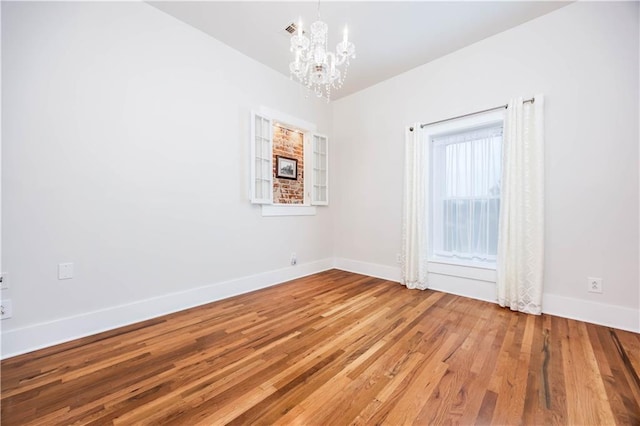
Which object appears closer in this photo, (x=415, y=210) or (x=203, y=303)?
(x=203, y=303)

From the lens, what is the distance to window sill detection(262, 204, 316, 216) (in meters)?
3.28

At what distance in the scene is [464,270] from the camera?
2.90 meters

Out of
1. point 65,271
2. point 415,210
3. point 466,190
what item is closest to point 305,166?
point 415,210

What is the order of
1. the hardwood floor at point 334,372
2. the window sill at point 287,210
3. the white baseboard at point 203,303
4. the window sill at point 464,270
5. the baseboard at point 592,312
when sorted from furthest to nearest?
1. the window sill at point 287,210
2. the window sill at point 464,270
3. the baseboard at point 592,312
4. the white baseboard at point 203,303
5. the hardwood floor at point 334,372

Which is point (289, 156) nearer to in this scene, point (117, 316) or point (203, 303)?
point (203, 303)

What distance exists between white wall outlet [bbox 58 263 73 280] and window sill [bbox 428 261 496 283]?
3.54 m

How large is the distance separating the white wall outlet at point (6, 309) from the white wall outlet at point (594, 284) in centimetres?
456

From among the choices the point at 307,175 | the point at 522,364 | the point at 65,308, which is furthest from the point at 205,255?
the point at 522,364

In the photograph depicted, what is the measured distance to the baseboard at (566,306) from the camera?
2068 millimetres

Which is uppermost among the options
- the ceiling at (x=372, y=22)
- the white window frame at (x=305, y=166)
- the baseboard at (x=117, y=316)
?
the ceiling at (x=372, y=22)

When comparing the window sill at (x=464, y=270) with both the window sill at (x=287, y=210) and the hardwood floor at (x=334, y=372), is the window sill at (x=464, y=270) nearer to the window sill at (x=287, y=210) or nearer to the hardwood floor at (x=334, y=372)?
the hardwood floor at (x=334, y=372)

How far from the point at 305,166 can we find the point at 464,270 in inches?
99.1

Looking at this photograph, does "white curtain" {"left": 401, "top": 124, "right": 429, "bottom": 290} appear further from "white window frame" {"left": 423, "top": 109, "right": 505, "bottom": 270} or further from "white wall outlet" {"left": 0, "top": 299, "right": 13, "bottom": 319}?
"white wall outlet" {"left": 0, "top": 299, "right": 13, "bottom": 319}

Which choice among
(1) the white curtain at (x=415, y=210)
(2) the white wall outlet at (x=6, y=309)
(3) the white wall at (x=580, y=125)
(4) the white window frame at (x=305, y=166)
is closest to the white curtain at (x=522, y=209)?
(3) the white wall at (x=580, y=125)
